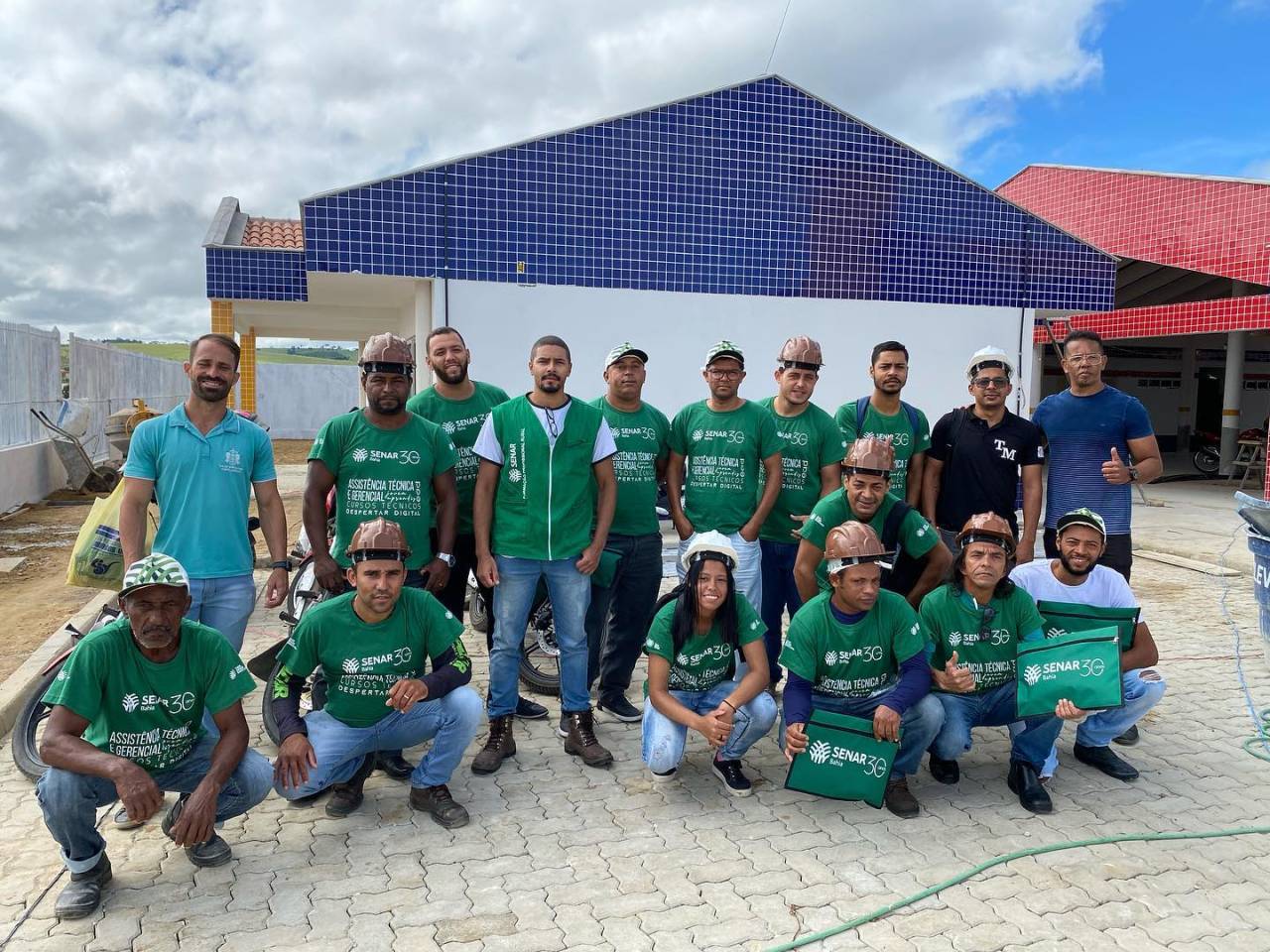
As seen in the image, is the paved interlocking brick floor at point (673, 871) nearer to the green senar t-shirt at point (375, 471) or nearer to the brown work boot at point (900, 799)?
the brown work boot at point (900, 799)

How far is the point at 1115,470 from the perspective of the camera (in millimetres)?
4500

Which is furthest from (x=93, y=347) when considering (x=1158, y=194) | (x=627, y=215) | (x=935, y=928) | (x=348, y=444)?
(x=1158, y=194)

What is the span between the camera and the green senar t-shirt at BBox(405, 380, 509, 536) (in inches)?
178

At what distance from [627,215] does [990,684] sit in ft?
22.5

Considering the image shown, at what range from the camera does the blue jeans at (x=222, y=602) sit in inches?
141

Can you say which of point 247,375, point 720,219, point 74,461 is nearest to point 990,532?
point 720,219

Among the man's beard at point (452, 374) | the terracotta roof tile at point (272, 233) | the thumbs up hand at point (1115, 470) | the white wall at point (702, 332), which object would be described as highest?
the terracotta roof tile at point (272, 233)

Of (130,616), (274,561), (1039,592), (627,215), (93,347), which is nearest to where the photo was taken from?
(130,616)

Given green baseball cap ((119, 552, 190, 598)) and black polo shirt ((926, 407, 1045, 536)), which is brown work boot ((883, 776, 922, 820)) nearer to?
black polo shirt ((926, 407, 1045, 536))

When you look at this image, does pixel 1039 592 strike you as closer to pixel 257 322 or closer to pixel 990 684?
pixel 990 684

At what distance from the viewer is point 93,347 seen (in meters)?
17.1

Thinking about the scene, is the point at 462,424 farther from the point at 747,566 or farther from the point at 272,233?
the point at 272,233

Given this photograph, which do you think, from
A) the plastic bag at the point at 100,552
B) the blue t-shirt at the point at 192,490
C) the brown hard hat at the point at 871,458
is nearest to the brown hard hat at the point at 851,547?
the brown hard hat at the point at 871,458

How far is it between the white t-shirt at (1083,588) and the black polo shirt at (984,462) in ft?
1.52
